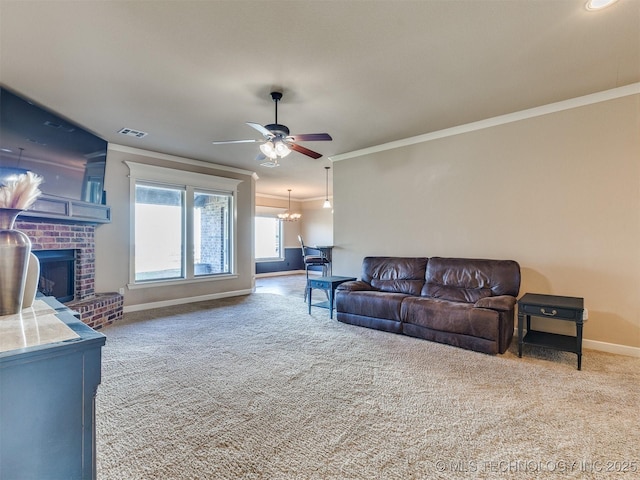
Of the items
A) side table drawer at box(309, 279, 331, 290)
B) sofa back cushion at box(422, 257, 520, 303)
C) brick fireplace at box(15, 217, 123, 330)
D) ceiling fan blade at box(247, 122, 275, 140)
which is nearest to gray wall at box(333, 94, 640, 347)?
sofa back cushion at box(422, 257, 520, 303)

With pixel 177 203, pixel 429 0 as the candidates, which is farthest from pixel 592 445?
pixel 177 203

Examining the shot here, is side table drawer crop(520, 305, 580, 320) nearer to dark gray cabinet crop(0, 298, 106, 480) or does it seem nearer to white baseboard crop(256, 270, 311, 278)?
dark gray cabinet crop(0, 298, 106, 480)

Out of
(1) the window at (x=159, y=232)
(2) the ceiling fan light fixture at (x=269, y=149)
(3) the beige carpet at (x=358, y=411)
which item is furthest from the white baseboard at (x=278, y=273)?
(2) the ceiling fan light fixture at (x=269, y=149)

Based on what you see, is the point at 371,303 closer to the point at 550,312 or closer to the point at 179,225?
the point at 550,312

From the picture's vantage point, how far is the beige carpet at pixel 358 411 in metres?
1.62

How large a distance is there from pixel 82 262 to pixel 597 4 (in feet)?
19.4

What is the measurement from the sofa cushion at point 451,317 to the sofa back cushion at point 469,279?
349mm

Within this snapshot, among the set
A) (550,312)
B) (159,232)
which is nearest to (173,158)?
(159,232)

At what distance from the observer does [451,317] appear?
3.33 meters

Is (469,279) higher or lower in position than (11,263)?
lower

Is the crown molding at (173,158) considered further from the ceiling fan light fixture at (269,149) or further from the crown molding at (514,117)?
the ceiling fan light fixture at (269,149)

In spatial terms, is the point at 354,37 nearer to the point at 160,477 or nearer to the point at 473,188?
the point at 473,188

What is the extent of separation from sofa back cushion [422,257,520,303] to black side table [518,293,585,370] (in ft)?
1.17

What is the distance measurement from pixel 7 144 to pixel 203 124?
1961 millimetres
